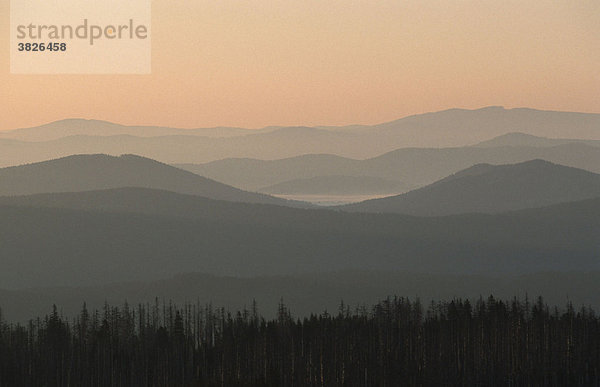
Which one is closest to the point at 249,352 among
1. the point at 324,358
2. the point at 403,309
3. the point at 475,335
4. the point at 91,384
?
the point at 324,358

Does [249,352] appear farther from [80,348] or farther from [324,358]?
[80,348]

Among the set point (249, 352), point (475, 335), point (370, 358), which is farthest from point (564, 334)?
point (249, 352)

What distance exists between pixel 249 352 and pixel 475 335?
30461mm

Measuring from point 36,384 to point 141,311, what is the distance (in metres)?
34.0

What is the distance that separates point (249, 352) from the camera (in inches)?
4892

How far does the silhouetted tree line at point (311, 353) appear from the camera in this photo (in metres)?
117

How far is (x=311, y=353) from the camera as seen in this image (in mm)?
120875

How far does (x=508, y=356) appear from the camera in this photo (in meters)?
126

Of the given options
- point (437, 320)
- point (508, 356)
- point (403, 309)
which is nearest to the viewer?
point (508, 356)

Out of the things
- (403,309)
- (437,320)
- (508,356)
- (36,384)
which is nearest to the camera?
(36,384)

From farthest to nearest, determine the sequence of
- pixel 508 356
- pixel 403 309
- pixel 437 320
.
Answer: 1. pixel 403 309
2. pixel 437 320
3. pixel 508 356

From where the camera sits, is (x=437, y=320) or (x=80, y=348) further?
(x=437, y=320)

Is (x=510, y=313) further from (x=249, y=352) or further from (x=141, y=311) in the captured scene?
(x=141, y=311)

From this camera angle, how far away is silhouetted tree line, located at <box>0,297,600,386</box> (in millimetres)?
117062
